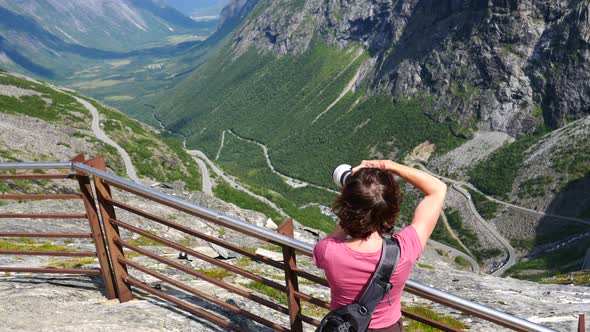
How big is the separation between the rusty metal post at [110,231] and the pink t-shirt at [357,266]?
669 cm

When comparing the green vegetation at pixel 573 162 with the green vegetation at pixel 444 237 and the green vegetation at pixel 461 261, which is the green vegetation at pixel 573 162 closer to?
the green vegetation at pixel 444 237

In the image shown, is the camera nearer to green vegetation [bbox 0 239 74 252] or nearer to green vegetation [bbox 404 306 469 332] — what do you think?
green vegetation [bbox 404 306 469 332]

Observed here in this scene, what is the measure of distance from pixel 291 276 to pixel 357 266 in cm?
292

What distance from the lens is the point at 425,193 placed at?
7.12m

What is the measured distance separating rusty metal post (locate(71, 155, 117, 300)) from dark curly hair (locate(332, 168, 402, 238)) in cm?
756

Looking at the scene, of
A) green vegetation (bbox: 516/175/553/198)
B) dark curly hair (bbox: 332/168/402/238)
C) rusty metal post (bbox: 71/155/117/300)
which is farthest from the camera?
green vegetation (bbox: 516/175/553/198)

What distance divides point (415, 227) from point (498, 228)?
194674 mm

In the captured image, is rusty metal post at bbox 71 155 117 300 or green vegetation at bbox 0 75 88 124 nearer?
rusty metal post at bbox 71 155 117 300

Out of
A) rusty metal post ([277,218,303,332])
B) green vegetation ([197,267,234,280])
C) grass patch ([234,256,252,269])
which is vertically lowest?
grass patch ([234,256,252,269])

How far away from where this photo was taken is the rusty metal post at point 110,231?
11312 mm

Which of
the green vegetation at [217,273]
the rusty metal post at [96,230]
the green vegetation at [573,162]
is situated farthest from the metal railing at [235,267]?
the green vegetation at [573,162]

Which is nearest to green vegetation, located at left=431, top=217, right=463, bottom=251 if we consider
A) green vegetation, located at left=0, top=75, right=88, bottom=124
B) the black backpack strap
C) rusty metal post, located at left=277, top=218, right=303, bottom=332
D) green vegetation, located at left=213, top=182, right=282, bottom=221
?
green vegetation, located at left=213, top=182, right=282, bottom=221

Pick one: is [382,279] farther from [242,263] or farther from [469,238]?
[469,238]

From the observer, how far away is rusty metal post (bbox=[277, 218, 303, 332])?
8938 millimetres
